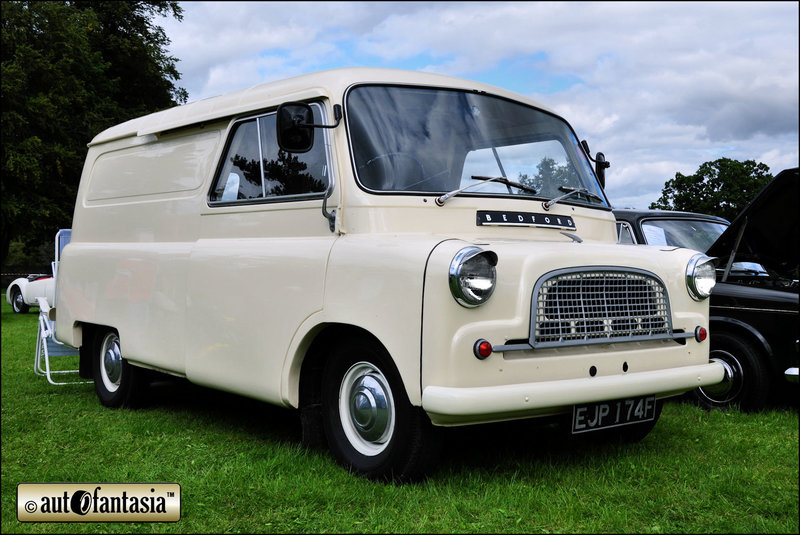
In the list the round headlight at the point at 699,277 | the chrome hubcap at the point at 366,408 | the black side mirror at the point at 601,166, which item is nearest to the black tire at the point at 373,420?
the chrome hubcap at the point at 366,408

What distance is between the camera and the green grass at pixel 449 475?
12.3ft

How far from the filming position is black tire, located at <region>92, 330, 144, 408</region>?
6586 millimetres

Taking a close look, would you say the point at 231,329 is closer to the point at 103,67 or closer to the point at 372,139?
the point at 372,139

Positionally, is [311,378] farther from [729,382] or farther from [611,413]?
[729,382]

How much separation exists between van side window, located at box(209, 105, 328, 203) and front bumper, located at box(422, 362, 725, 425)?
5.46 feet

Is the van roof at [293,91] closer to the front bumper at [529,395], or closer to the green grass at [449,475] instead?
the front bumper at [529,395]

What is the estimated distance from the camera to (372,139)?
465cm

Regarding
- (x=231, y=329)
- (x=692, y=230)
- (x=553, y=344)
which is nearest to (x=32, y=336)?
(x=231, y=329)

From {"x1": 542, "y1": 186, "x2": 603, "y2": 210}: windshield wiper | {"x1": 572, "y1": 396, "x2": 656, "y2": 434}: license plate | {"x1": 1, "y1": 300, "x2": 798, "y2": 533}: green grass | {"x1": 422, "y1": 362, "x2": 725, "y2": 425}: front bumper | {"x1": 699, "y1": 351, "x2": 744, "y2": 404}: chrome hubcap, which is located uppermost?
{"x1": 542, "y1": 186, "x2": 603, "y2": 210}: windshield wiper

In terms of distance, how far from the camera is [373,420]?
13.9ft

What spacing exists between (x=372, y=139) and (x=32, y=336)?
11305mm

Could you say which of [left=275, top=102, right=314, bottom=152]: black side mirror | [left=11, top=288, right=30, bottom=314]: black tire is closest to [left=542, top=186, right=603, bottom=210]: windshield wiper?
[left=275, top=102, right=314, bottom=152]: black side mirror

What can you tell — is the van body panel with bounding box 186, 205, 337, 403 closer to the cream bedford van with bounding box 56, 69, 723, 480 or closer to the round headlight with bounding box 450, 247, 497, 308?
the cream bedford van with bounding box 56, 69, 723, 480

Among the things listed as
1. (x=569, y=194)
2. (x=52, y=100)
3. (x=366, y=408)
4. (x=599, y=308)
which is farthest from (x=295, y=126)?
(x=52, y=100)
